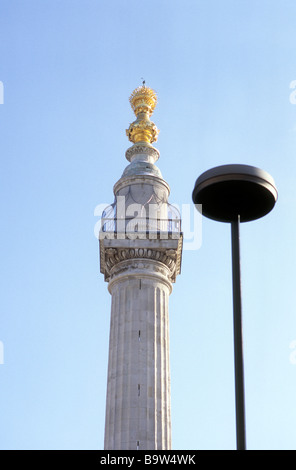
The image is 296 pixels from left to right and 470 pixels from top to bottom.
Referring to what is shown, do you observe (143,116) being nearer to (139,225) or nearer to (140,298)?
(139,225)

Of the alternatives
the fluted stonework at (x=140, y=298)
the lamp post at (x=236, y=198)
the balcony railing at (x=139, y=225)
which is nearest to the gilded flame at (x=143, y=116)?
the fluted stonework at (x=140, y=298)

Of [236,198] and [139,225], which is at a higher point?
[139,225]

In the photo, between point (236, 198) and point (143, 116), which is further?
point (143, 116)

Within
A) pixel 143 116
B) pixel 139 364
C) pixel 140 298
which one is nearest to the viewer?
pixel 139 364

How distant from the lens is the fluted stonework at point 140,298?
2422 centimetres

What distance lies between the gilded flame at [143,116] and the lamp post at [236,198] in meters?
22.6

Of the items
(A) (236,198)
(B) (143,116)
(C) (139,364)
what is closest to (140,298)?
(C) (139,364)

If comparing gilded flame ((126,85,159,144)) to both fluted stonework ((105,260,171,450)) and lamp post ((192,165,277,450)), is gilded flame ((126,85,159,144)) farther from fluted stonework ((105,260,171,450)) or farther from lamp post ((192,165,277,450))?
lamp post ((192,165,277,450))

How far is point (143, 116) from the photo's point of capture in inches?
1286

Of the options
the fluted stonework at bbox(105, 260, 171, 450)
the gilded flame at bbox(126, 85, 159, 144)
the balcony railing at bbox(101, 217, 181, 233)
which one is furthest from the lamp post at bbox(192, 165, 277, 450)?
the gilded flame at bbox(126, 85, 159, 144)

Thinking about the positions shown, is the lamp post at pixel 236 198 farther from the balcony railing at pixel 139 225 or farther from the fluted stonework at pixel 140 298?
the balcony railing at pixel 139 225

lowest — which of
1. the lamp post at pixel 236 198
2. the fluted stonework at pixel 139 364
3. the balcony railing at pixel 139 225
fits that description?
the lamp post at pixel 236 198

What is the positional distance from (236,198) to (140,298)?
1721cm
